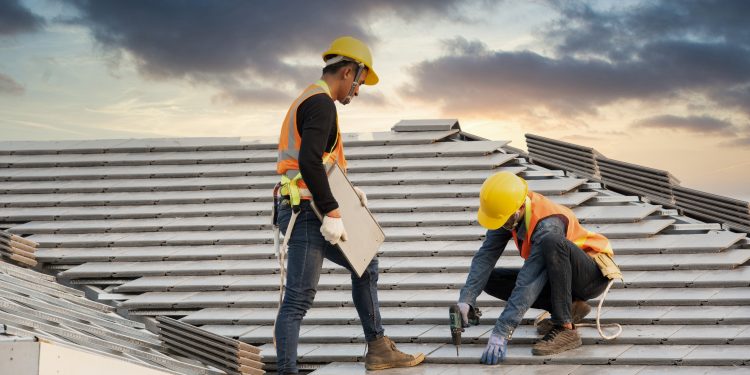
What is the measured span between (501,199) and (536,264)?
487 mm

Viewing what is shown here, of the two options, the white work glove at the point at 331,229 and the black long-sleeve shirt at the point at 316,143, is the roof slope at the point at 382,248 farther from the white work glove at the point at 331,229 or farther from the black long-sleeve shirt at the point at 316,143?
the black long-sleeve shirt at the point at 316,143

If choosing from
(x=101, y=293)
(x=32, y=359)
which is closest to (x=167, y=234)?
(x=101, y=293)

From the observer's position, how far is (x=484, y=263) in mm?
7129

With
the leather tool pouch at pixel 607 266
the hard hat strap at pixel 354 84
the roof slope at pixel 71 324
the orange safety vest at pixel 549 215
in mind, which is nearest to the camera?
the roof slope at pixel 71 324

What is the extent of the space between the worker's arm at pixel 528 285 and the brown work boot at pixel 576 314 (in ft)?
1.11

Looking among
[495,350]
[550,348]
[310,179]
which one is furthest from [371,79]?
[550,348]

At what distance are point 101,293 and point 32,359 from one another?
12.3 ft

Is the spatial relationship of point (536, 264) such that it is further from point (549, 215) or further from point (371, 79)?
point (371, 79)

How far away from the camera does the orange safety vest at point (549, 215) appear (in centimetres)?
700

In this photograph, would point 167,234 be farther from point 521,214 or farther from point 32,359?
point 32,359

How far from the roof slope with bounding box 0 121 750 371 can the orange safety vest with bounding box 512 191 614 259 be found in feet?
1.82

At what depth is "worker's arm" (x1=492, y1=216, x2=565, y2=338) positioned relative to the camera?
22.5 ft

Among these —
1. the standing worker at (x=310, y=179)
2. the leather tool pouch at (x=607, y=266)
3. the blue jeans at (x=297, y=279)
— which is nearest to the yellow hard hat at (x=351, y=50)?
the standing worker at (x=310, y=179)

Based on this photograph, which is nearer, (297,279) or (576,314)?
(297,279)
